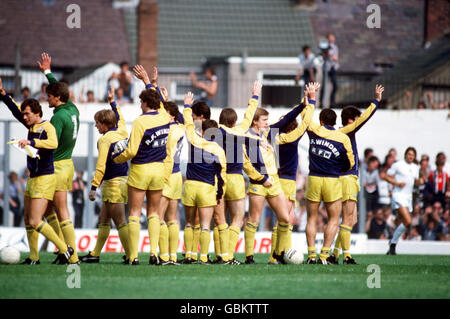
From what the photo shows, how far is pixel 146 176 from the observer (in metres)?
11.5

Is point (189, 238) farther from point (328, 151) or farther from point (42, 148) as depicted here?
point (42, 148)

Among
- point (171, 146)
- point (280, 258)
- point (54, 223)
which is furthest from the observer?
point (280, 258)

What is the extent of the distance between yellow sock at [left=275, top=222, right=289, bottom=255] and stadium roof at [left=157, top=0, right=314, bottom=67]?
2352 cm

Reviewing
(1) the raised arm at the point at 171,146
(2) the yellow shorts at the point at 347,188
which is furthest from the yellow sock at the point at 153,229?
(2) the yellow shorts at the point at 347,188

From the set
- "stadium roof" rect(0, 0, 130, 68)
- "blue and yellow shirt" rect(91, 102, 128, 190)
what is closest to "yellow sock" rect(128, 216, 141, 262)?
"blue and yellow shirt" rect(91, 102, 128, 190)

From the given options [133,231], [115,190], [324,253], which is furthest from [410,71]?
[133,231]

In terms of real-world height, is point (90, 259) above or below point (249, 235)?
below

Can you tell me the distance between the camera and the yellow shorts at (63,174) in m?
11.9

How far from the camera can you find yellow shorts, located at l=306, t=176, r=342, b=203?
12.9 metres

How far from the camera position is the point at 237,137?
1249 cm

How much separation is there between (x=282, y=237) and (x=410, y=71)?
21.1 m

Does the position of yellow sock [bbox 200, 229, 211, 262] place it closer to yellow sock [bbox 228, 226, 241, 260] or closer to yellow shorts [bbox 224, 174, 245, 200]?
yellow sock [bbox 228, 226, 241, 260]

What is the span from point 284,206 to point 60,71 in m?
23.7
